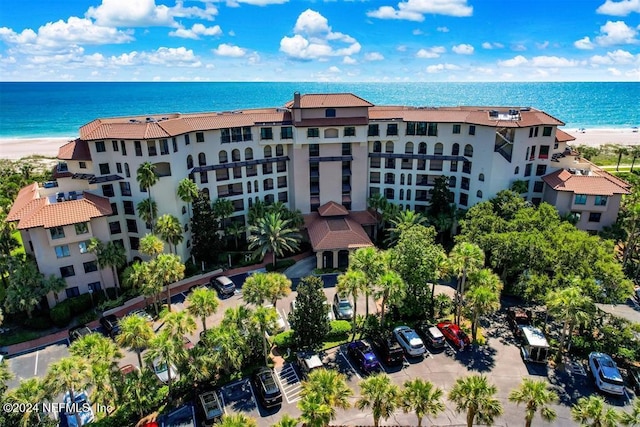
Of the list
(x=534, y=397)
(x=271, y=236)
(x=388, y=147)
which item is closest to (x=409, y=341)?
(x=534, y=397)

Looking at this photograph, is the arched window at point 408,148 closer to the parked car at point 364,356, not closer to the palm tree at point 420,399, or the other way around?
the parked car at point 364,356

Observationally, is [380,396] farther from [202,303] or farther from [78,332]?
[78,332]

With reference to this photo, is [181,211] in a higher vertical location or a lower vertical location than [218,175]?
lower

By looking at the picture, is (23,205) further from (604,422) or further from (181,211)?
(604,422)

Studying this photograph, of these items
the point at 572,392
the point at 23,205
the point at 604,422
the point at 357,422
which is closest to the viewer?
the point at 604,422

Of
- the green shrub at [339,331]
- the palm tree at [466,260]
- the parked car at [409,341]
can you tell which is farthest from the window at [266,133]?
Answer: the parked car at [409,341]

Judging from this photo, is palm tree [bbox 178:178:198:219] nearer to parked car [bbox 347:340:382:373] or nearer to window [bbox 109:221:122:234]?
window [bbox 109:221:122:234]

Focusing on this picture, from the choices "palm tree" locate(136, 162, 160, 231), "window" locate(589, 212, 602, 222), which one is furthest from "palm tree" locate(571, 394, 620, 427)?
"palm tree" locate(136, 162, 160, 231)

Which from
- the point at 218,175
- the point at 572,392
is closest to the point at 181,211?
the point at 218,175
